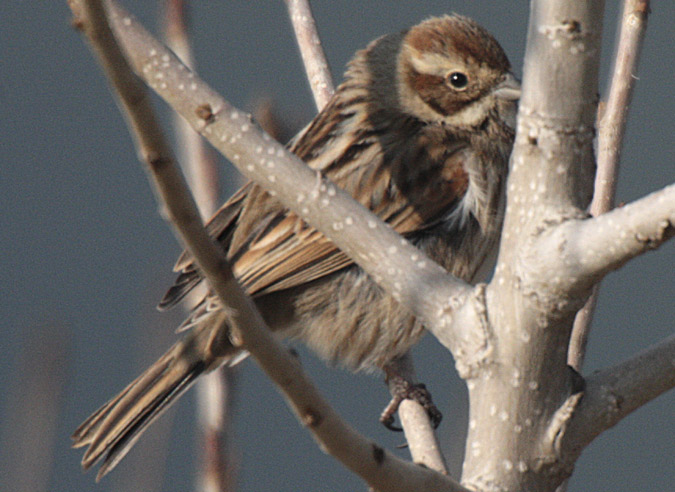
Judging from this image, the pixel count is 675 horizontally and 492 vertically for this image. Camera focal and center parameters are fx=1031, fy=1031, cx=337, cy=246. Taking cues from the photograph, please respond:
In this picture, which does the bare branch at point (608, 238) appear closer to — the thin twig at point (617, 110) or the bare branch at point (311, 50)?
the thin twig at point (617, 110)

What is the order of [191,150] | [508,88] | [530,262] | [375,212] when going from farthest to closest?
[508,88], [375,212], [191,150], [530,262]

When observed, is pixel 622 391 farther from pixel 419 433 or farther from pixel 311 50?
pixel 311 50

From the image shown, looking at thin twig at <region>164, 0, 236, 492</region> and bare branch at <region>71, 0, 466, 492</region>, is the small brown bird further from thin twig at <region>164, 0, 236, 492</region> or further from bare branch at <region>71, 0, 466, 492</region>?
bare branch at <region>71, 0, 466, 492</region>

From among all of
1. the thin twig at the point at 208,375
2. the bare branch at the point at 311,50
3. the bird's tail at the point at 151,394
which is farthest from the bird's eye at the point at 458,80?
the thin twig at the point at 208,375

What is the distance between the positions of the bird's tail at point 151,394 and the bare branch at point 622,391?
1.33m

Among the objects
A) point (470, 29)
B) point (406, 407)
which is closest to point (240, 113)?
point (406, 407)

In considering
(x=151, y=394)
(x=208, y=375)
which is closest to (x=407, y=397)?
(x=151, y=394)

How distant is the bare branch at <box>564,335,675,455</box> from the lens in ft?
5.85

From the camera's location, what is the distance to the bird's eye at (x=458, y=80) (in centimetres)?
331

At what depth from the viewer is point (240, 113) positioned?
1.89 meters

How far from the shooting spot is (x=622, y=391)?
1792 millimetres

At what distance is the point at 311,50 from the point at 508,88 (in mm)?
647

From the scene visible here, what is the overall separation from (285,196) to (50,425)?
564 mm

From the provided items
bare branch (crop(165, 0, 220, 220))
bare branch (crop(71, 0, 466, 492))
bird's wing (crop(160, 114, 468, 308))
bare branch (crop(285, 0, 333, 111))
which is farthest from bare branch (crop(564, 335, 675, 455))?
bare branch (crop(285, 0, 333, 111))
